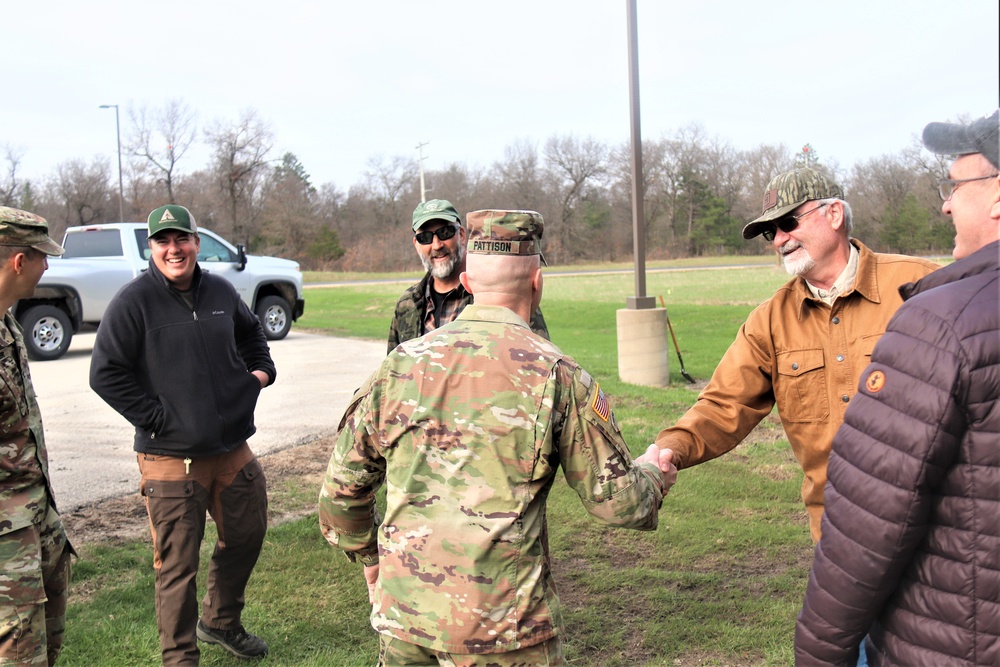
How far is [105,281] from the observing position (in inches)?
588

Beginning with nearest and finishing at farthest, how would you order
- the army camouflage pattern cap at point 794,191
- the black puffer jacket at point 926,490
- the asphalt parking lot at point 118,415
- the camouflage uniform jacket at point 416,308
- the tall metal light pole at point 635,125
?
the black puffer jacket at point 926,490 < the army camouflage pattern cap at point 794,191 < the camouflage uniform jacket at point 416,308 < the asphalt parking lot at point 118,415 < the tall metal light pole at point 635,125

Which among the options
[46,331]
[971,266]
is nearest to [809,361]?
[971,266]

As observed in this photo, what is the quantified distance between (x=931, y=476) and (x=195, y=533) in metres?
3.26

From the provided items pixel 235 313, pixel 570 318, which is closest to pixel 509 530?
pixel 235 313

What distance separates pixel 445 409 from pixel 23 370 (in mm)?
1961

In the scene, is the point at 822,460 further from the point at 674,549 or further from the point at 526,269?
the point at 674,549

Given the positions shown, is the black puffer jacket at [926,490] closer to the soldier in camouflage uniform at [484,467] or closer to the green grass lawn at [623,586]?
the soldier in camouflage uniform at [484,467]

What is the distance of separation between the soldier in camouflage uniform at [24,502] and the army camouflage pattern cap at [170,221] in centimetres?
65

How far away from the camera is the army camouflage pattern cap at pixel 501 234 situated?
243 cm

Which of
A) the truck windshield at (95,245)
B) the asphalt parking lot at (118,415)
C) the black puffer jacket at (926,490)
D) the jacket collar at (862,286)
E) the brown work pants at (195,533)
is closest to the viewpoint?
the black puffer jacket at (926,490)

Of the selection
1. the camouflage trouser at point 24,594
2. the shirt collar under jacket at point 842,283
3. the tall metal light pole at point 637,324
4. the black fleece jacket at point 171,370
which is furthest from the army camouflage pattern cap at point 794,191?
the tall metal light pole at point 637,324

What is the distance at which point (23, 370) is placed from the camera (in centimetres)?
333

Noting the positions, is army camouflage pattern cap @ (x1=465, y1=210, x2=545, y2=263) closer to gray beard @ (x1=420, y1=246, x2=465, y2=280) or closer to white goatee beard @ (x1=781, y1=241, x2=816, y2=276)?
white goatee beard @ (x1=781, y1=241, x2=816, y2=276)

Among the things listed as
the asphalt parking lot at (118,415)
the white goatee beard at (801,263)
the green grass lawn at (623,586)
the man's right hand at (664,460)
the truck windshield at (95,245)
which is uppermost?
the truck windshield at (95,245)
